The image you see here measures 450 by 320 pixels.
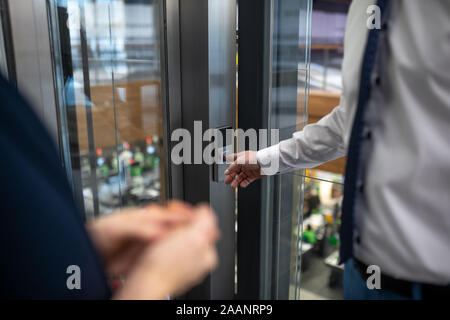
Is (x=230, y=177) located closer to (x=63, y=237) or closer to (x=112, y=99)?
(x=112, y=99)

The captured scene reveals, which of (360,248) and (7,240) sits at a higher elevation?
(7,240)

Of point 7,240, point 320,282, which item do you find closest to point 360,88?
point 7,240

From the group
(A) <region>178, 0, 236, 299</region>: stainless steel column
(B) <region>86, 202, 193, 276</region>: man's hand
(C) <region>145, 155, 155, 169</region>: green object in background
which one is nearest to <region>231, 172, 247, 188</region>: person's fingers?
(A) <region>178, 0, 236, 299</region>: stainless steel column

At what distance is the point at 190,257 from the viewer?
38 cm

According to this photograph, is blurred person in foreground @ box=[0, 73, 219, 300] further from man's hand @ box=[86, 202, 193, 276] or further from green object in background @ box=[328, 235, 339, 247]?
green object in background @ box=[328, 235, 339, 247]

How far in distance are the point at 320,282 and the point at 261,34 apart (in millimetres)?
1104

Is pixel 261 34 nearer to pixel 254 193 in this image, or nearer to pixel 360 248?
pixel 254 193

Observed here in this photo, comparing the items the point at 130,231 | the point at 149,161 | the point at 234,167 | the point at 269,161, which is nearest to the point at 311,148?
the point at 269,161

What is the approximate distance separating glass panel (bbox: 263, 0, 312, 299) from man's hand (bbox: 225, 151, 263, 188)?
42cm

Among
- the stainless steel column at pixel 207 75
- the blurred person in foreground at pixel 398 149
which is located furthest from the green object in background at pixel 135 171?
the blurred person in foreground at pixel 398 149

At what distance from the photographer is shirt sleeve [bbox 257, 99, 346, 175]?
1.06 meters

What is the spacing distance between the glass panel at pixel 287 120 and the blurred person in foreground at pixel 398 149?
21.3 inches

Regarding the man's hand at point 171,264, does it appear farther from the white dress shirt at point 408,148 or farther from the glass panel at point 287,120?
the glass panel at point 287,120

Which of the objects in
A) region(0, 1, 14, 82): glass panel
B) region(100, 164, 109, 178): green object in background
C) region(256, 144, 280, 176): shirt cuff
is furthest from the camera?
region(100, 164, 109, 178): green object in background
